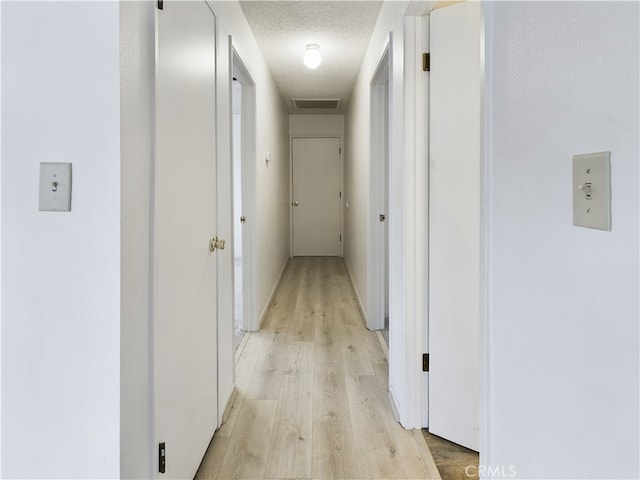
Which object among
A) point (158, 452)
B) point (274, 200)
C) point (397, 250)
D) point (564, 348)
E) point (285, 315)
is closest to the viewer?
Result: point (564, 348)

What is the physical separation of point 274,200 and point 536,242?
4.10 meters

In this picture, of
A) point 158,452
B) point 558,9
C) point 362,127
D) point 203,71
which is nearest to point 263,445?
point 158,452

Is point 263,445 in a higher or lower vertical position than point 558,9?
lower

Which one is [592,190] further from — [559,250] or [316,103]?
[316,103]

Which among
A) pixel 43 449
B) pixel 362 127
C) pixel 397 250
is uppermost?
pixel 362 127

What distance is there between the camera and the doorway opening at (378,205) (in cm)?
335

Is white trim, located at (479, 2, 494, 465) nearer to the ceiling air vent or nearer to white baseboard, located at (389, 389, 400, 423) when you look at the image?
white baseboard, located at (389, 389, 400, 423)

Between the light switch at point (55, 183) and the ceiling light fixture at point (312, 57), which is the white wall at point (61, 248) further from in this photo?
the ceiling light fixture at point (312, 57)

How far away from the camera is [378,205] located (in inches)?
134

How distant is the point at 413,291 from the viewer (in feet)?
6.41

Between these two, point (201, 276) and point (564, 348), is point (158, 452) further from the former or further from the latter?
point (564, 348)

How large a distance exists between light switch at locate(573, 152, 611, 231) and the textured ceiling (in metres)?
2.46

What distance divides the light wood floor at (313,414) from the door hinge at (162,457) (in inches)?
16.5

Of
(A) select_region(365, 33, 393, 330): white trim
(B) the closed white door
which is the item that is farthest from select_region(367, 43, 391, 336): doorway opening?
(B) the closed white door
